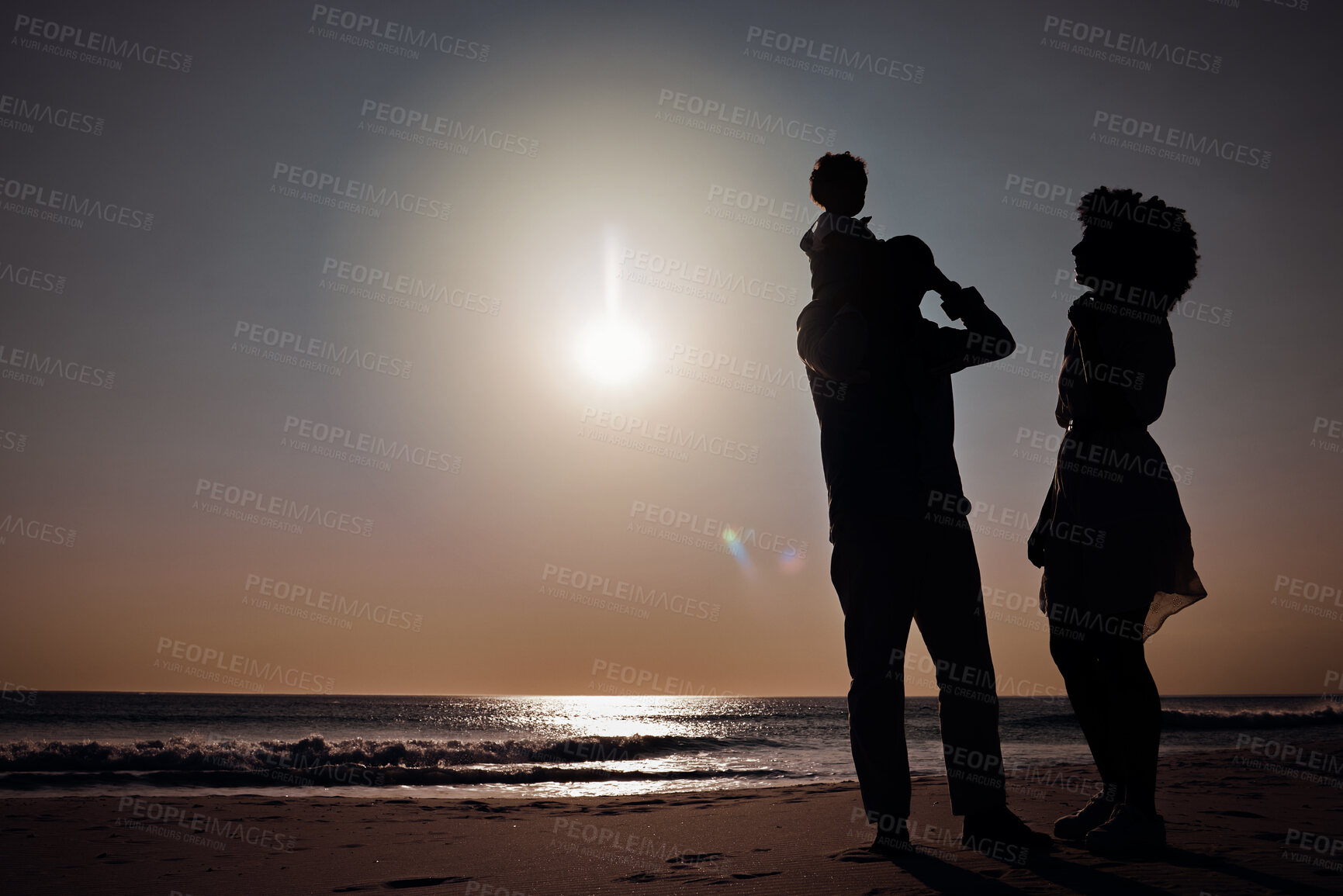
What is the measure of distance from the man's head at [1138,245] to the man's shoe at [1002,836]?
1840 mm

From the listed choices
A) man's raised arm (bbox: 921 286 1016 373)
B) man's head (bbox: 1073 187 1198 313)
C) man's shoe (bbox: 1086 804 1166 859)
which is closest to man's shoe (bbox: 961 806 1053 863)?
man's shoe (bbox: 1086 804 1166 859)

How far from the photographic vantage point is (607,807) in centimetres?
500

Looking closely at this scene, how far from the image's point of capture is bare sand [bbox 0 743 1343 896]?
206 cm

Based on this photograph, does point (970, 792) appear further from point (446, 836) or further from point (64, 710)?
point (64, 710)

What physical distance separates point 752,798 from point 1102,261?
404 cm

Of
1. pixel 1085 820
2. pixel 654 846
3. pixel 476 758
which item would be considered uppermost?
pixel 1085 820

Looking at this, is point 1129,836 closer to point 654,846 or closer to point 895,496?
point 895,496

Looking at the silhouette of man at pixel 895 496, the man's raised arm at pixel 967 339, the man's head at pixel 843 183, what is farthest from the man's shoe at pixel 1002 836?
the man's head at pixel 843 183

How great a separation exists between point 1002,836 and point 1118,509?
1160mm

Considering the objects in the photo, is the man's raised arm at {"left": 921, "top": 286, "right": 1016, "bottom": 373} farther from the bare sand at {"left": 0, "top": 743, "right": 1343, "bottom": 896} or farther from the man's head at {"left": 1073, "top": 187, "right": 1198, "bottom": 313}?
the bare sand at {"left": 0, "top": 743, "right": 1343, "bottom": 896}

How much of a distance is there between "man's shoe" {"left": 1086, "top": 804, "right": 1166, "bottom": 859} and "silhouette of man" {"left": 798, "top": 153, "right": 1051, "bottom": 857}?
6.7 inches

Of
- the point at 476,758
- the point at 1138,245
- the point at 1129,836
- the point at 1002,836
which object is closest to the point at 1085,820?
the point at 1129,836

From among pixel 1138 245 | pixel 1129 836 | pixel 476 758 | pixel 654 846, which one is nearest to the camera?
pixel 1129 836

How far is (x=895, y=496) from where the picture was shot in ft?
8.32
